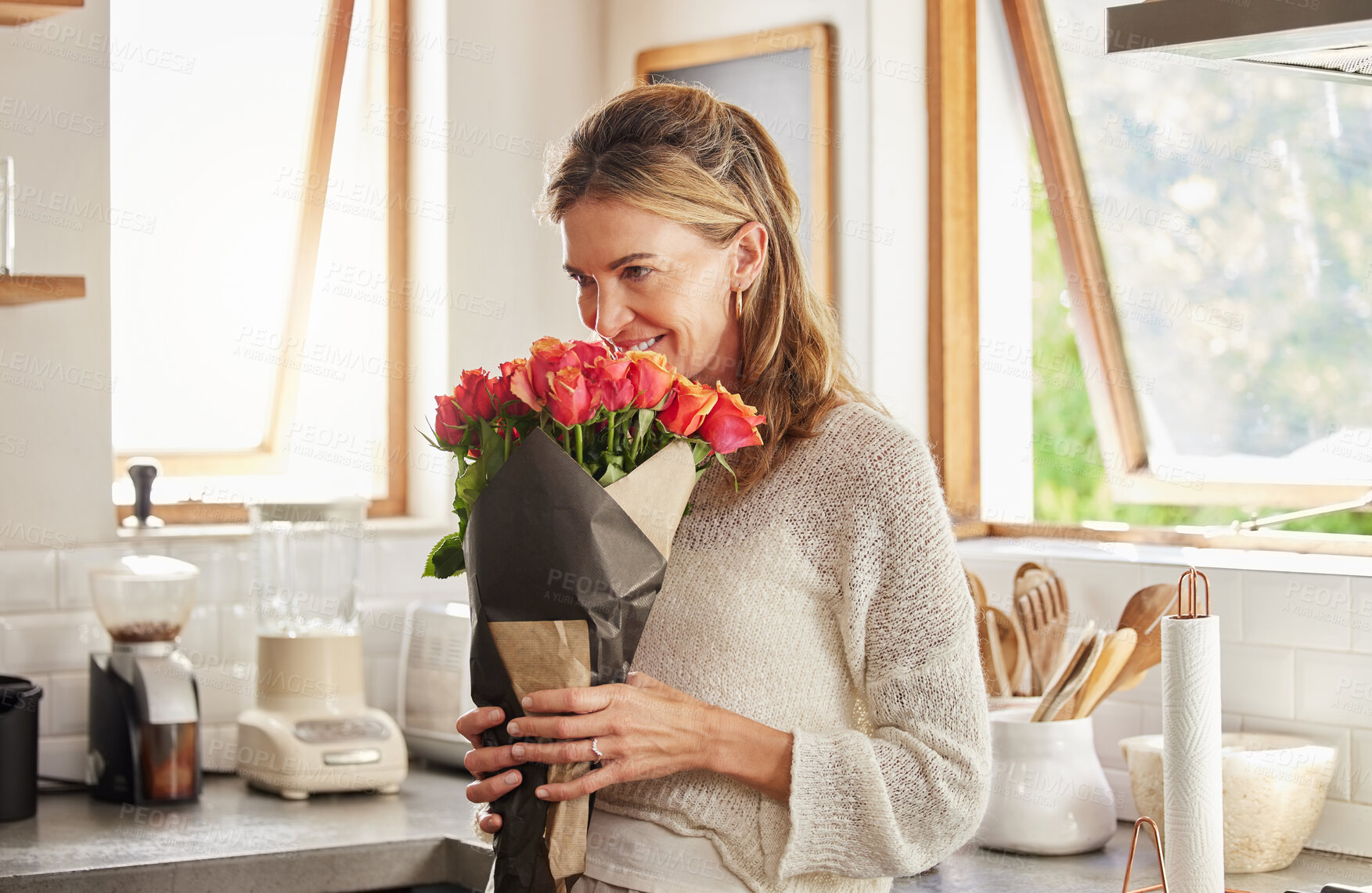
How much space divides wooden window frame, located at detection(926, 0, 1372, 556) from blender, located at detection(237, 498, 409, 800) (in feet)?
3.48

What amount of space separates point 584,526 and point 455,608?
146cm

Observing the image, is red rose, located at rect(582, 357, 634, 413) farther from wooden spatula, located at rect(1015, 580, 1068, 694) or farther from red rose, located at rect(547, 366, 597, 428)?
wooden spatula, located at rect(1015, 580, 1068, 694)

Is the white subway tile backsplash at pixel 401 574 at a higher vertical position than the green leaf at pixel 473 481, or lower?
lower

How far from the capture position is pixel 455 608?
2441mm

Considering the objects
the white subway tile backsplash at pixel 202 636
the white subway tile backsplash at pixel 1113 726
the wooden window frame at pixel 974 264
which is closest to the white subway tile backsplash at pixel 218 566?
the white subway tile backsplash at pixel 202 636

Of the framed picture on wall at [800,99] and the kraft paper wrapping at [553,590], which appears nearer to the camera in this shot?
the kraft paper wrapping at [553,590]

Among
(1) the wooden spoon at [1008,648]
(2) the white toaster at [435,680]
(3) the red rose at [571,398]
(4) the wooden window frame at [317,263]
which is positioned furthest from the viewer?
(4) the wooden window frame at [317,263]

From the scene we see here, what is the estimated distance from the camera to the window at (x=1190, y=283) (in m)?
2.29

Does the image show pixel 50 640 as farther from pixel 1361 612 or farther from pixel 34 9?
pixel 1361 612

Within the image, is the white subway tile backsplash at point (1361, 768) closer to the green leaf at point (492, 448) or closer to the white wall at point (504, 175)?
the green leaf at point (492, 448)

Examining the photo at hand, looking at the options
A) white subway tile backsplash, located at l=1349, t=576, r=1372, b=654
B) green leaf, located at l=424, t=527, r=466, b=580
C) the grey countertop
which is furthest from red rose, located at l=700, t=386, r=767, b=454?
white subway tile backsplash, located at l=1349, t=576, r=1372, b=654

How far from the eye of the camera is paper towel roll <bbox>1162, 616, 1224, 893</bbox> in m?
1.47

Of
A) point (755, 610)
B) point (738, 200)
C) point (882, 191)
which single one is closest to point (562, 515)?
point (755, 610)

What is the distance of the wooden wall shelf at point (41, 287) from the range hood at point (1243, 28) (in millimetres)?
1562
